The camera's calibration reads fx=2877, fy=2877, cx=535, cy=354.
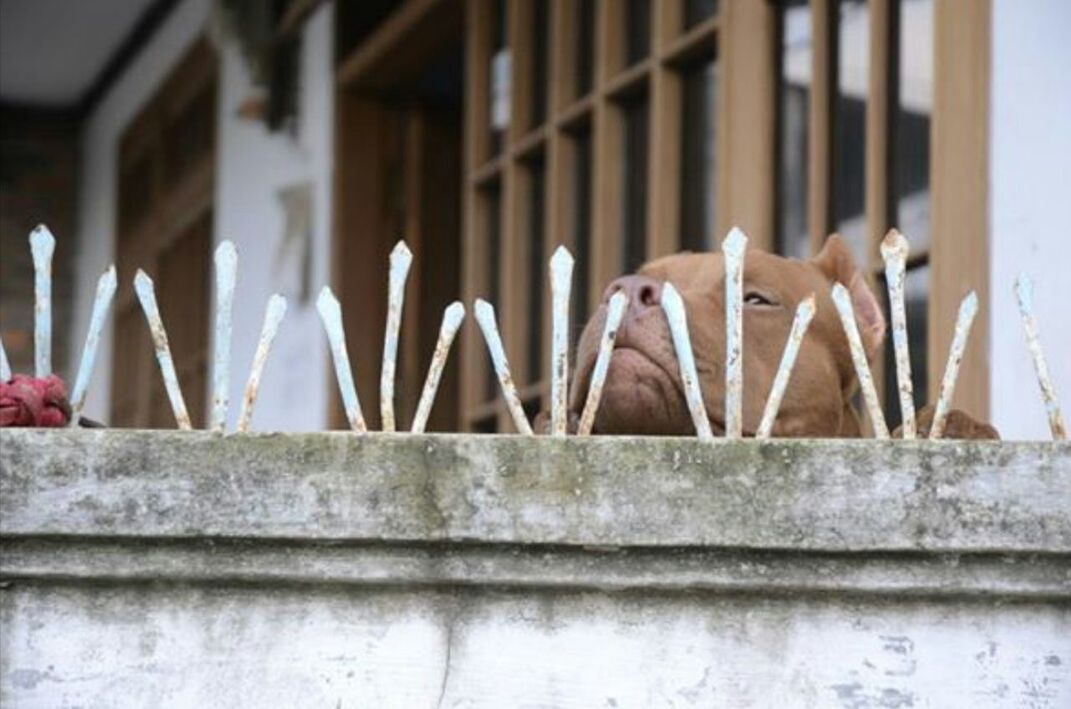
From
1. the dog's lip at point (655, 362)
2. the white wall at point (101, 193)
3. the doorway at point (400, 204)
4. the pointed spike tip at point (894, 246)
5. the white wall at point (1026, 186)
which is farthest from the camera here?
the white wall at point (101, 193)

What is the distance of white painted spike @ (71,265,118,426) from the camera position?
3094mm

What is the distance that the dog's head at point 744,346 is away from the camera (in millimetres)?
4168

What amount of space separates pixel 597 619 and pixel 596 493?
0.13 m

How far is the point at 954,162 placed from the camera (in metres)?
4.70

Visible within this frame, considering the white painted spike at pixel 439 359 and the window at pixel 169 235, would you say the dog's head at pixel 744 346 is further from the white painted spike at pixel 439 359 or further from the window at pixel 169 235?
the window at pixel 169 235

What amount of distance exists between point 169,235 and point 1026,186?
21.8 feet

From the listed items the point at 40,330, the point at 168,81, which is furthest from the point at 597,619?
the point at 168,81

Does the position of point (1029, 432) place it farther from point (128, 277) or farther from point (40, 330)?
point (128, 277)

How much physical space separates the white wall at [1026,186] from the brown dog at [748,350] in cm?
20

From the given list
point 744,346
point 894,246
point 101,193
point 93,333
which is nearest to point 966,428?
point 744,346

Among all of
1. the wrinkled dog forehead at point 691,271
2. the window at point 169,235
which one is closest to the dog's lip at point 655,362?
the wrinkled dog forehead at point 691,271

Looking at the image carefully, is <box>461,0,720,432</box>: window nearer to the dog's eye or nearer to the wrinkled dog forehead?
the wrinkled dog forehead

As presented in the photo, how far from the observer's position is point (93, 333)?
3.15m

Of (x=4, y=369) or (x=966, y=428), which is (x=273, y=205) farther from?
(x=4, y=369)
